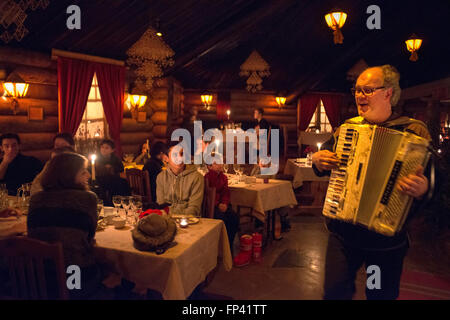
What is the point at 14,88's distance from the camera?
5.79 metres

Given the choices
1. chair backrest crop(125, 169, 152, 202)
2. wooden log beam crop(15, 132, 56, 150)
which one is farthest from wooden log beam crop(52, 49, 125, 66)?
chair backrest crop(125, 169, 152, 202)

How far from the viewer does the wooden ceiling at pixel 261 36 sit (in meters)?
6.61

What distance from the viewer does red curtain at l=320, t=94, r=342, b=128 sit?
16.8 meters

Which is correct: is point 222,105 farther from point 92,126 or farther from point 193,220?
point 193,220

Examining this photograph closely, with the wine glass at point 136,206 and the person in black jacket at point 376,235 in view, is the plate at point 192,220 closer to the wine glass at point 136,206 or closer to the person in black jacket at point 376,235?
the wine glass at point 136,206

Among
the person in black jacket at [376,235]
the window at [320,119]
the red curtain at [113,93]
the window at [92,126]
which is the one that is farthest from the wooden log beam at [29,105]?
the window at [320,119]

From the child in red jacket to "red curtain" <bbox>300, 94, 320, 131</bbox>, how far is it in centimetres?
1218

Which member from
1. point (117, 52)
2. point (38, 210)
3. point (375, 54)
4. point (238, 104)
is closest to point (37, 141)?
point (117, 52)

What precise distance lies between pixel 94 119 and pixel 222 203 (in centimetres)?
474

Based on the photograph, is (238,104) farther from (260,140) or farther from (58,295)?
(58,295)

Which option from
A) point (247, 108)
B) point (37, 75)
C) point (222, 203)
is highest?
point (247, 108)

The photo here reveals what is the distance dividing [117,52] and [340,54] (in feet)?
29.5

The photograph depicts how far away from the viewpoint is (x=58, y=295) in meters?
2.57

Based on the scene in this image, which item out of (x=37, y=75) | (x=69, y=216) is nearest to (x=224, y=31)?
(x=37, y=75)
